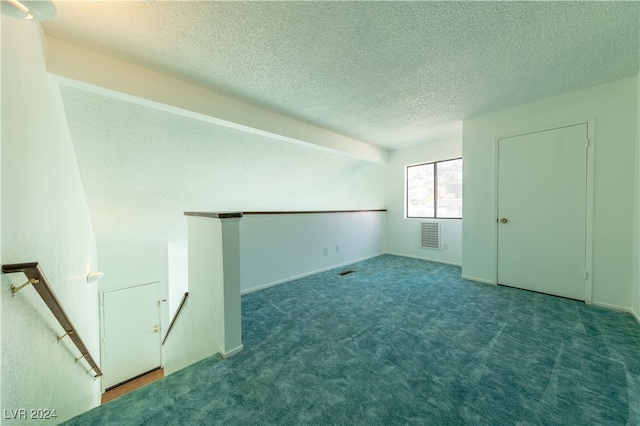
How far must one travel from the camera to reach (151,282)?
4664 mm

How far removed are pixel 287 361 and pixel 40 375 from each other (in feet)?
4.41

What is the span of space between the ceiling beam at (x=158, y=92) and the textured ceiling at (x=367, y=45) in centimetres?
9

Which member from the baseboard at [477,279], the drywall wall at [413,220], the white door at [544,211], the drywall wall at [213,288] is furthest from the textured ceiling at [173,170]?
the baseboard at [477,279]

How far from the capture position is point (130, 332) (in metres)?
4.46

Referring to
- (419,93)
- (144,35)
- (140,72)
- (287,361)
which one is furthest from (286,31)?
(287,361)

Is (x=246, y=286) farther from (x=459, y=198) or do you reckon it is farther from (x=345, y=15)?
(x=459, y=198)

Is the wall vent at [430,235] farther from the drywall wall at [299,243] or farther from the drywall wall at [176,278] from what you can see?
the drywall wall at [176,278]

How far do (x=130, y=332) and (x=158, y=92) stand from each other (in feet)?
15.6

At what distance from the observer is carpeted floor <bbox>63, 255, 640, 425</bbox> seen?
1231 millimetres

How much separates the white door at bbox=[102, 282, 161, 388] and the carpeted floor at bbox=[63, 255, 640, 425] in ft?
11.4

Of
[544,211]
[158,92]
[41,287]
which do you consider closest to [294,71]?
[158,92]

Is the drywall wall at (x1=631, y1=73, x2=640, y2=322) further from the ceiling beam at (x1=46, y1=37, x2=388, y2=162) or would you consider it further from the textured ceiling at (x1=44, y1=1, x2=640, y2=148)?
the ceiling beam at (x1=46, y1=37, x2=388, y2=162)

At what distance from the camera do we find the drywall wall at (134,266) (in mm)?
4199

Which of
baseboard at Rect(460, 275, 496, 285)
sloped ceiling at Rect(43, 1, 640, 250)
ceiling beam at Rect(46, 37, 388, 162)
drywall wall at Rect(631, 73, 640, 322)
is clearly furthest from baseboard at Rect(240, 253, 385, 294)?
drywall wall at Rect(631, 73, 640, 322)
